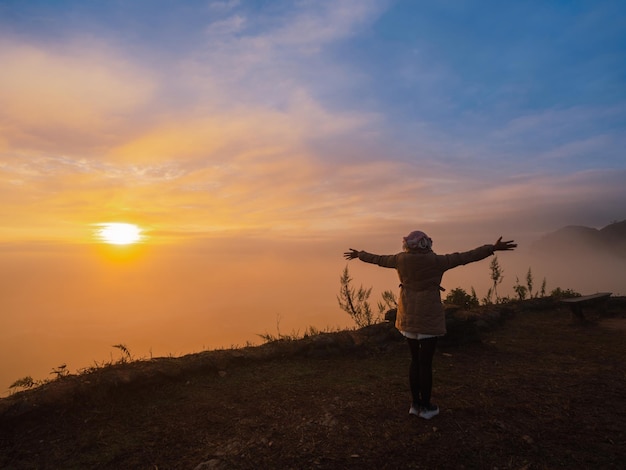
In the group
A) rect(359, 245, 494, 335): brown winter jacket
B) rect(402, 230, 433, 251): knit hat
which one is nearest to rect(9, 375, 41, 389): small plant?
rect(359, 245, 494, 335): brown winter jacket

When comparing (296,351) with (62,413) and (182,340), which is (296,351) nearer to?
(62,413)

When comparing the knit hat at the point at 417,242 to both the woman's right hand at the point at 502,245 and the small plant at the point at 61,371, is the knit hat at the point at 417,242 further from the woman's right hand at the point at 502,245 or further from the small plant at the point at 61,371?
the small plant at the point at 61,371

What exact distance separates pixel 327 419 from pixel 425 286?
7.69ft

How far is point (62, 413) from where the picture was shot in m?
5.32

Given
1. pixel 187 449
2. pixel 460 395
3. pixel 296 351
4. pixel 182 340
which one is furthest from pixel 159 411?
pixel 182 340

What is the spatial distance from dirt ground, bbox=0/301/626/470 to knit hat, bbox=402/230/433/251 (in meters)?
2.38

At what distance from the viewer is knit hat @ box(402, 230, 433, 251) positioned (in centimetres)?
519

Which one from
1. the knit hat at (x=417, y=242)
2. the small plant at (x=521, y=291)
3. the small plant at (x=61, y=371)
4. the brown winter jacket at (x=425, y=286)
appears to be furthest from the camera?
the small plant at (x=521, y=291)

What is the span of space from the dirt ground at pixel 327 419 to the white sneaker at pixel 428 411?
76mm

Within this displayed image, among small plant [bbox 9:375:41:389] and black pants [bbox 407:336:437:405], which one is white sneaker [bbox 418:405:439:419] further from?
small plant [bbox 9:375:41:389]

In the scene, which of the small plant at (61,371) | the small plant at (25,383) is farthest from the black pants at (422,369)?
the small plant at (25,383)

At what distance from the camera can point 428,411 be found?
16.5ft

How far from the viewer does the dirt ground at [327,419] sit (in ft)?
13.8

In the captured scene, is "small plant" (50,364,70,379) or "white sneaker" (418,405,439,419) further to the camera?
"small plant" (50,364,70,379)
